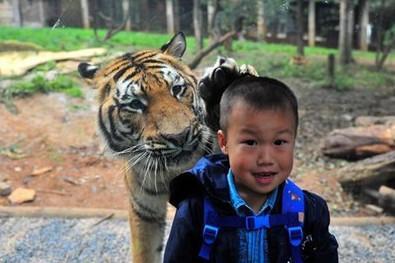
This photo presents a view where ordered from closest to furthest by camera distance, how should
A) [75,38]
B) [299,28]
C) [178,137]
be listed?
[178,137], [75,38], [299,28]

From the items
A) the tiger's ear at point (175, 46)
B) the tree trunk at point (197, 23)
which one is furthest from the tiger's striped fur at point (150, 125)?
the tree trunk at point (197, 23)

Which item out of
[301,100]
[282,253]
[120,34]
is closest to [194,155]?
[282,253]

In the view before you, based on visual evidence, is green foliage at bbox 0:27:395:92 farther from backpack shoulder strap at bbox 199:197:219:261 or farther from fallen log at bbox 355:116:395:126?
backpack shoulder strap at bbox 199:197:219:261

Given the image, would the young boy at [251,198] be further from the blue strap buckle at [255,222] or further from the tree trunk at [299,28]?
the tree trunk at [299,28]

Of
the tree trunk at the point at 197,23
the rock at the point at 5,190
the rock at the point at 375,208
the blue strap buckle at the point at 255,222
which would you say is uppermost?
the tree trunk at the point at 197,23

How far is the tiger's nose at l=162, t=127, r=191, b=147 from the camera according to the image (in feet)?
6.36

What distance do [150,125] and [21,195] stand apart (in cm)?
220

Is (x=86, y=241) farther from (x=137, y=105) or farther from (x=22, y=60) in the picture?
(x=22, y=60)

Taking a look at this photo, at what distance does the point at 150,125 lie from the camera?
1.99 m

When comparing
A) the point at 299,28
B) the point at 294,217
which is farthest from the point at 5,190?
the point at 299,28

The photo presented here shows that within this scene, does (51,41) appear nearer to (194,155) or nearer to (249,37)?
(249,37)

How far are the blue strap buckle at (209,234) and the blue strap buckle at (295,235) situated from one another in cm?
18

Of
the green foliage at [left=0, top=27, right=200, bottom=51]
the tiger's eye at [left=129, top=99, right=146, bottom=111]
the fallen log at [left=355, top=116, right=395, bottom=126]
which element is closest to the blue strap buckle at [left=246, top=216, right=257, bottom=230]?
the tiger's eye at [left=129, top=99, right=146, bottom=111]

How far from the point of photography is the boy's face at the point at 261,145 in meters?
1.27
